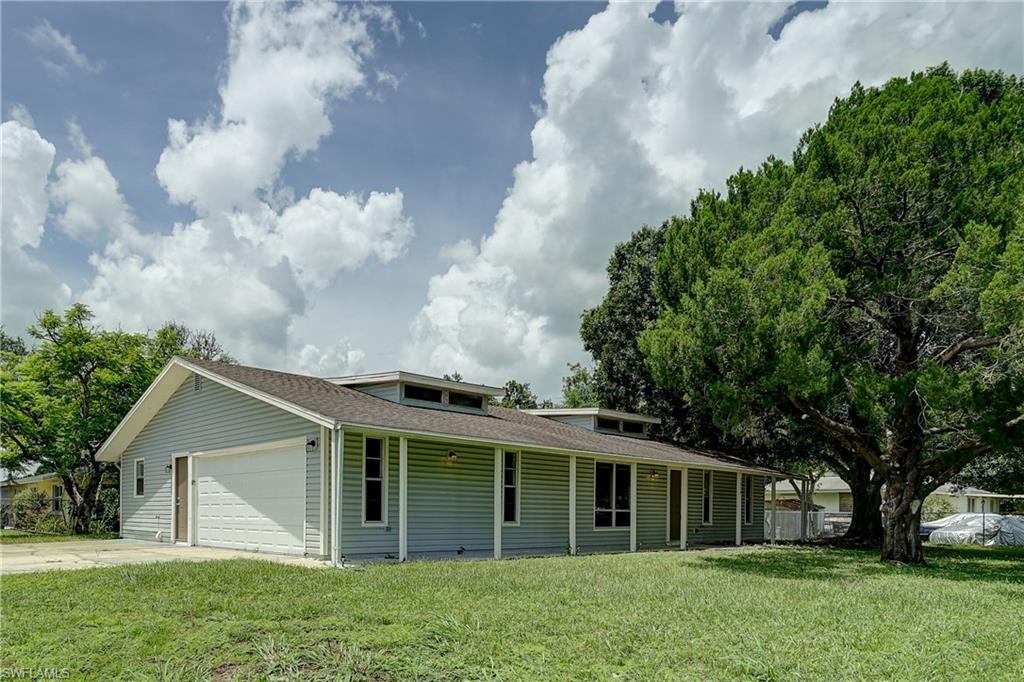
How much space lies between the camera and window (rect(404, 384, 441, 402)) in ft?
56.0

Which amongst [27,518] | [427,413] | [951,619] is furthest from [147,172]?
[27,518]

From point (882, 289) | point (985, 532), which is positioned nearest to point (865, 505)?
point (985, 532)

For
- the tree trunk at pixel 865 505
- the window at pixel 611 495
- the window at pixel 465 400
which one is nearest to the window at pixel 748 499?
the tree trunk at pixel 865 505

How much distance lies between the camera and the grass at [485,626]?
5.63 meters

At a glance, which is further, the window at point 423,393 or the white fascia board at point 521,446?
the window at point 423,393

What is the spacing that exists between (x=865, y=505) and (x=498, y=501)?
14157mm

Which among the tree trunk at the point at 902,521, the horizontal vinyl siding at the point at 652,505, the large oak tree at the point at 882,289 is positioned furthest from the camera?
the horizontal vinyl siding at the point at 652,505

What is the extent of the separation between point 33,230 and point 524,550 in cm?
1114

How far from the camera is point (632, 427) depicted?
23531 millimetres

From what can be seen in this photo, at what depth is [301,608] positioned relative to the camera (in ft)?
23.8

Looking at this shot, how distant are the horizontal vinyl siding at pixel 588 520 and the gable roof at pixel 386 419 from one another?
62 centimetres

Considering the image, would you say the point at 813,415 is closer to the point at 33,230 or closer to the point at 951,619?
the point at 951,619

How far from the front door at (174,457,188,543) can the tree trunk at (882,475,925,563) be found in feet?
50.2

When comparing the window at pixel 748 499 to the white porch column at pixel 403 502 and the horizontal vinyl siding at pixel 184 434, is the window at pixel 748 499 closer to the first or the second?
the white porch column at pixel 403 502
